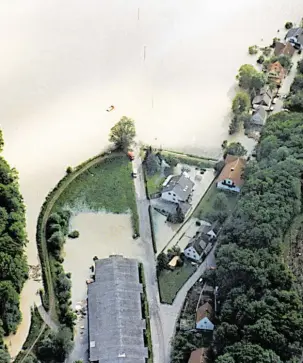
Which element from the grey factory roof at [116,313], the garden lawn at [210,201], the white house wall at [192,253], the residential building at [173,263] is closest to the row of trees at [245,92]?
the garden lawn at [210,201]

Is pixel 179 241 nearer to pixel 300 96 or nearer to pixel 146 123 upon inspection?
pixel 146 123

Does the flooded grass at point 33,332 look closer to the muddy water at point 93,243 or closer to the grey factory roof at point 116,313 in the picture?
the muddy water at point 93,243

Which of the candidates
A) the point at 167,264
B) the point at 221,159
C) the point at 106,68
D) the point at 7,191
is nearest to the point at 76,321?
the point at 167,264

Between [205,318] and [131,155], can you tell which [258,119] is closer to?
[131,155]

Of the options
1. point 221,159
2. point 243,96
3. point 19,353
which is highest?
point 243,96

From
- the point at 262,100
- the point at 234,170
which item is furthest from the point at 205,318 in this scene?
the point at 262,100

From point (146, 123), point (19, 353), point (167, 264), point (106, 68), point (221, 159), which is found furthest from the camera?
point (106, 68)
